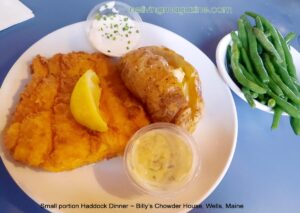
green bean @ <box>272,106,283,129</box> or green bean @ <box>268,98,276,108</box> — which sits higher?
green bean @ <box>268,98,276,108</box>

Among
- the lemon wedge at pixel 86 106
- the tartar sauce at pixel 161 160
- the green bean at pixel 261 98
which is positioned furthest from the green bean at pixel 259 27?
the lemon wedge at pixel 86 106

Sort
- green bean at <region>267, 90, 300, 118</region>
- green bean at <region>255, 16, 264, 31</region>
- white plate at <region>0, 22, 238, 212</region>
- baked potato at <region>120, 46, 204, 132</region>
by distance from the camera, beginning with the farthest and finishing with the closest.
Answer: green bean at <region>255, 16, 264, 31</region>
green bean at <region>267, 90, 300, 118</region>
baked potato at <region>120, 46, 204, 132</region>
white plate at <region>0, 22, 238, 212</region>

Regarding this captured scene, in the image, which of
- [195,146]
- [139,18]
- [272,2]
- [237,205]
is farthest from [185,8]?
[237,205]

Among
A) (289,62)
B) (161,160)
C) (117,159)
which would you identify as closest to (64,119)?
(117,159)

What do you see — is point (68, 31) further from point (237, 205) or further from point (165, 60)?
point (237, 205)

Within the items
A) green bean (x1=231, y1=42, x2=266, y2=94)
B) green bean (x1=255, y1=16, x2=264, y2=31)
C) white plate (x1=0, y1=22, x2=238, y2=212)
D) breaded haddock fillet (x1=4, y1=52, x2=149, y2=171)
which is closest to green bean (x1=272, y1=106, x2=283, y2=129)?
green bean (x1=231, y1=42, x2=266, y2=94)

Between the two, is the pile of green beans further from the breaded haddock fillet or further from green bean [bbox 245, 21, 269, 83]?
the breaded haddock fillet

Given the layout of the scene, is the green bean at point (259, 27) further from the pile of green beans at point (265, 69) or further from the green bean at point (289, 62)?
the green bean at point (289, 62)

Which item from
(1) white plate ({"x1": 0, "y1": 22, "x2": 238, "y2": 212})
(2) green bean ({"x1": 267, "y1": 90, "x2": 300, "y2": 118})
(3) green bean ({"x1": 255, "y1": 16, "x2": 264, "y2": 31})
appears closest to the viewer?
(1) white plate ({"x1": 0, "y1": 22, "x2": 238, "y2": 212})
